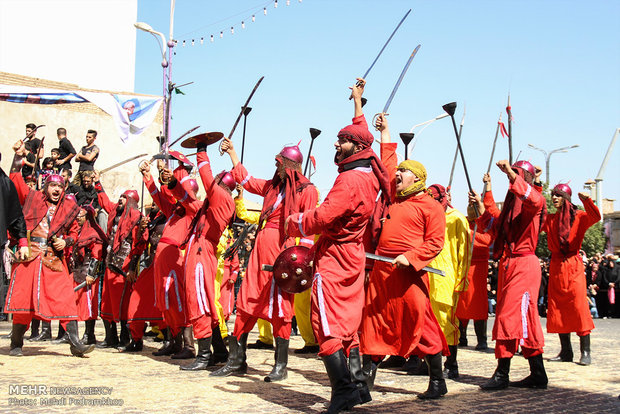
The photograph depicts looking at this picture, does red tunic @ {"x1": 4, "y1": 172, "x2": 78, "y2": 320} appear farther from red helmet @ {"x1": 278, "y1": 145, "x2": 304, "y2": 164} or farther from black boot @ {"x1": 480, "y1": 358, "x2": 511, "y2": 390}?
black boot @ {"x1": 480, "y1": 358, "x2": 511, "y2": 390}

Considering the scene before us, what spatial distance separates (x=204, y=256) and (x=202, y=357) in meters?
1.09

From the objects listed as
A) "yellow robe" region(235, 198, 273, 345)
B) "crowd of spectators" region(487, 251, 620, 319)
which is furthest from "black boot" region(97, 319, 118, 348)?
"crowd of spectators" region(487, 251, 620, 319)

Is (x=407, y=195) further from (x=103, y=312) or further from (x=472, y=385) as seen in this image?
(x=103, y=312)

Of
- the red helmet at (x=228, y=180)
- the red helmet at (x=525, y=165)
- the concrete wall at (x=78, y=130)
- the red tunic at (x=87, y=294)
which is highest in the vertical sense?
the concrete wall at (x=78, y=130)

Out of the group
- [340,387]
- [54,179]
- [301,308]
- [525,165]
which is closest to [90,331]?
[54,179]

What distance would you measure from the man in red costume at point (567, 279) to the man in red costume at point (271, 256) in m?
3.57

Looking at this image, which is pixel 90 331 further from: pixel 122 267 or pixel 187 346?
pixel 187 346

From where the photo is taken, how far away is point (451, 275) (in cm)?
827

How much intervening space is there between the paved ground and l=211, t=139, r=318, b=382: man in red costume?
33 centimetres

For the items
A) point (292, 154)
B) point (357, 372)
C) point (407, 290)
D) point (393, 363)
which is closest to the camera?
point (357, 372)

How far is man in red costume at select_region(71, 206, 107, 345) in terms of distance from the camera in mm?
9859

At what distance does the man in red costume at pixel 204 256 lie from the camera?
7.54 metres

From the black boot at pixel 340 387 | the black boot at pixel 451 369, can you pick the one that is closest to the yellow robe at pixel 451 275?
the black boot at pixel 451 369

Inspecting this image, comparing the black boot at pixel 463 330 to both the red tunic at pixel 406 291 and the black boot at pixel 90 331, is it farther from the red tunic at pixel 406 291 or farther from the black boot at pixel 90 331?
the black boot at pixel 90 331
